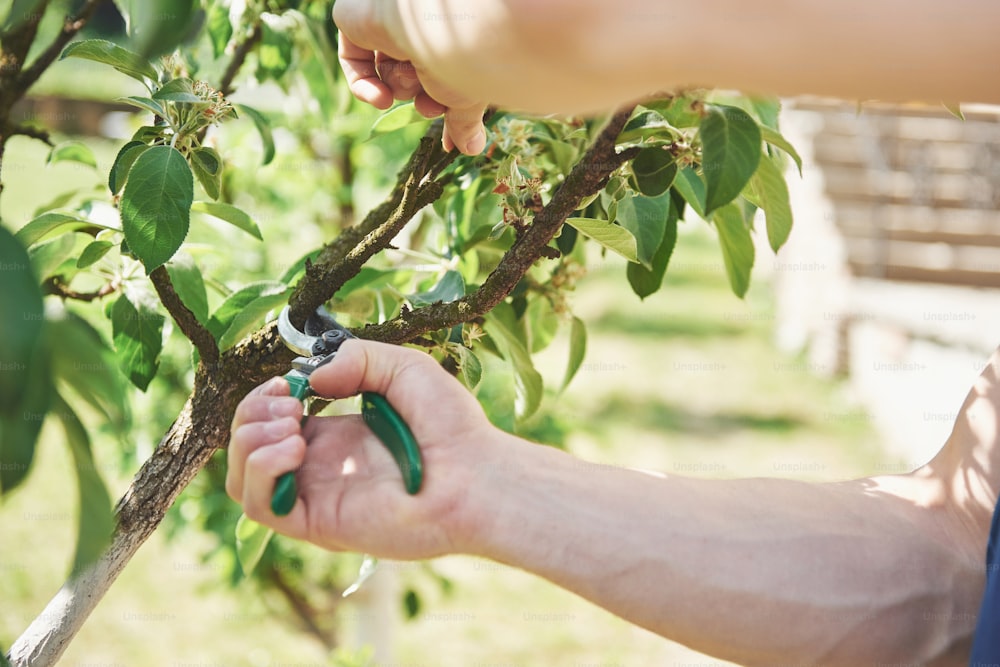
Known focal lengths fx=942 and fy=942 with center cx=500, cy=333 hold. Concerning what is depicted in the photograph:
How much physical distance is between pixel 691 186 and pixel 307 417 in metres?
0.46

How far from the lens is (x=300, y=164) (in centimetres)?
246

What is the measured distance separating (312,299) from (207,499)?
1271 mm

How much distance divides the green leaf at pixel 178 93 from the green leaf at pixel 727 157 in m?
0.46

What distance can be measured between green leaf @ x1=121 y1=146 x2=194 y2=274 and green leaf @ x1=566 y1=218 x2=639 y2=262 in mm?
355

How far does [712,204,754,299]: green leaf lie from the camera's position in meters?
1.06

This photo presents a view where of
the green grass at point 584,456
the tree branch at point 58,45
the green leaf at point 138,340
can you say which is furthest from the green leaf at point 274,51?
the green grass at point 584,456

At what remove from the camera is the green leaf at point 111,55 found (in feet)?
2.96

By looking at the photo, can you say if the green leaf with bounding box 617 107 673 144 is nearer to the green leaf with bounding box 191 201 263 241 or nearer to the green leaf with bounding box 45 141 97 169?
the green leaf with bounding box 191 201 263 241

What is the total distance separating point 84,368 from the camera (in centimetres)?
49

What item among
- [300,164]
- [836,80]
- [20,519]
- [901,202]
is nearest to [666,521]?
[836,80]

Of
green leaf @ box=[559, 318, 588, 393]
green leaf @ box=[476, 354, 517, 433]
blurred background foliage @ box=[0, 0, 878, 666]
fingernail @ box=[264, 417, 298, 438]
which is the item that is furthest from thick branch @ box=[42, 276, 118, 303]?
green leaf @ box=[476, 354, 517, 433]

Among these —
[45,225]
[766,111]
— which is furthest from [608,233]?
Result: [45,225]

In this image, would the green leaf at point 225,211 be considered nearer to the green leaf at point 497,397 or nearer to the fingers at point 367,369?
the fingers at point 367,369

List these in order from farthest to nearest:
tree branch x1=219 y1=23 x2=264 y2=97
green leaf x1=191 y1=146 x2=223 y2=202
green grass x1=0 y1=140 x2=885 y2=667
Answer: green grass x1=0 y1=140 x2=885 y2=667, tree branch x1=219 y1=23 x2=264 y2=97, green leaf x1=191 y1=146 x2=223 y2=202
